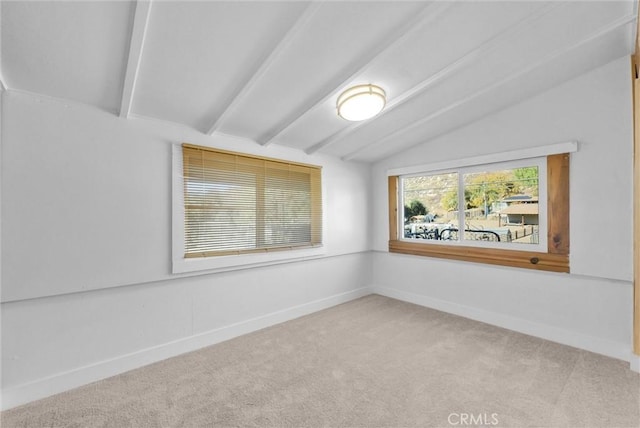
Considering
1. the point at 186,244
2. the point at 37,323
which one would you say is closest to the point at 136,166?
the point at 186,244

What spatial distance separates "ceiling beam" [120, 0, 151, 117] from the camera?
1.38 meters

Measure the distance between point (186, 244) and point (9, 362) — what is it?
134cm

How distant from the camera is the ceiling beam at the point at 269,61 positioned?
1535mm

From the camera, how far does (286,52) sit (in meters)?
1.86

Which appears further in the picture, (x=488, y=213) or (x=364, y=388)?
(x=488, y=213)

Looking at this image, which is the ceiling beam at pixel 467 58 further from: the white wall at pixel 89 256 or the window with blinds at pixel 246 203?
the white wall at pixel 89 256

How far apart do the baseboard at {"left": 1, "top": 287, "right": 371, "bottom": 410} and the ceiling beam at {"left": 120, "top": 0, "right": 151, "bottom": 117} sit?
2.04 metres

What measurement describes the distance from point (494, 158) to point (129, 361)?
13.6 feet

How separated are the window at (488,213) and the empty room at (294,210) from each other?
0.10ft

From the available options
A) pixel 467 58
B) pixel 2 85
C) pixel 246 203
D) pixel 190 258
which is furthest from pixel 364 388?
pixel 2 85

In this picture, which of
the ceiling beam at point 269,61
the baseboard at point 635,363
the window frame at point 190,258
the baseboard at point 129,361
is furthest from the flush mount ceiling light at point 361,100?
the baseboard at point 635,363

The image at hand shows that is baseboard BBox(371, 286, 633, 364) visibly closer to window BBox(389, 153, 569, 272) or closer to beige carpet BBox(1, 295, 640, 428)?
beige carpet BBox(1, 295, 640, 428)

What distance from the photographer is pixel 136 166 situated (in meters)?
2.35

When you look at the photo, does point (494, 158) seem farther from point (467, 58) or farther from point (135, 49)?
point (135, 49)
